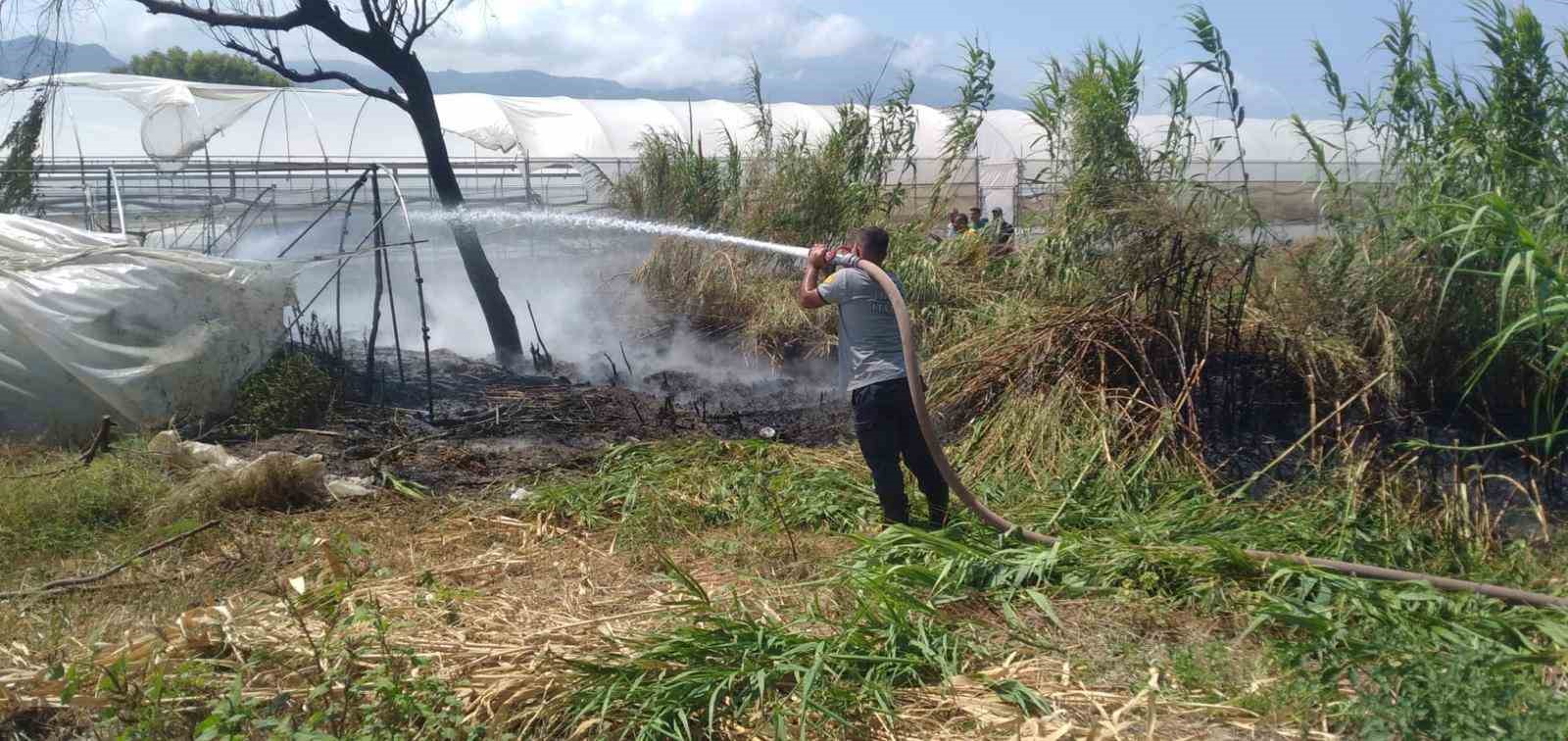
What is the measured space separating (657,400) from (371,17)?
4168 mm

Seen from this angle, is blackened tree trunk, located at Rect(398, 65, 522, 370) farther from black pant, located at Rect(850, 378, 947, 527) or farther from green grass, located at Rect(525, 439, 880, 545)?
black pant, located at Rect(850, 378, 947, 527)

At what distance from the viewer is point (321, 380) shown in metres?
7.80

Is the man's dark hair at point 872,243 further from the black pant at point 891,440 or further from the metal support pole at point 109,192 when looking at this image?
the metal support pole at point 109,192

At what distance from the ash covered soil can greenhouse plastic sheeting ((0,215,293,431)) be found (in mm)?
560

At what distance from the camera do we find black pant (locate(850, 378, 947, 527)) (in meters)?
5.11

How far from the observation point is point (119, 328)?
7.24 meters

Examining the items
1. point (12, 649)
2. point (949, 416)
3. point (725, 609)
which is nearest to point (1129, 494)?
point (949, 416)

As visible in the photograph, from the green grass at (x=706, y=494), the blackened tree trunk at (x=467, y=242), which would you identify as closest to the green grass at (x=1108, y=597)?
the green grass at (x=706, y=494)

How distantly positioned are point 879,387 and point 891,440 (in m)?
0.24

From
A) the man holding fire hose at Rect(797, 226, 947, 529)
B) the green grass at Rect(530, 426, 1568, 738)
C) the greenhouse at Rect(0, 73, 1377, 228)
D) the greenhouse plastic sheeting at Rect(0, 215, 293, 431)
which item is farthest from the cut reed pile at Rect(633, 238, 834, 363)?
the man holding fire hose at Rect(797, 226, 947, 529)

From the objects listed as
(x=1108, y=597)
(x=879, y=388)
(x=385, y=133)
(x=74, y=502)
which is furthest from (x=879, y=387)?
(x=385, y=133)

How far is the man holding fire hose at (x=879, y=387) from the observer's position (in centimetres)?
511

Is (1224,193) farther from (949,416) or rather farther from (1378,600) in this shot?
(1378,600)

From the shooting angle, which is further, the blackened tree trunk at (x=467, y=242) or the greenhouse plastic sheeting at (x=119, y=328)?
the blackened tree trunk at (x=467, y=242)
